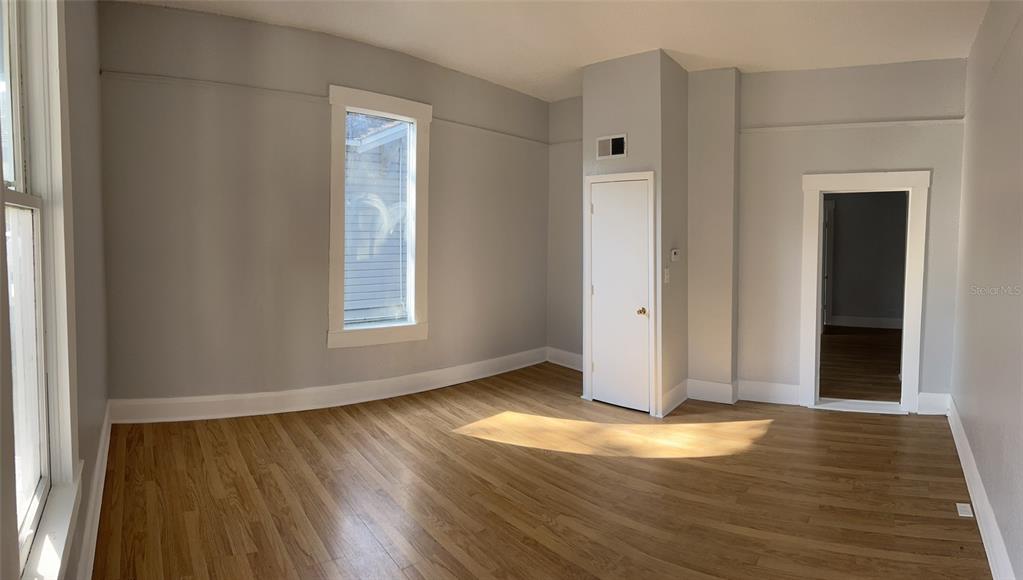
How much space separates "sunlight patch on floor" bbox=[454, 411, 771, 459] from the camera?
4367mm

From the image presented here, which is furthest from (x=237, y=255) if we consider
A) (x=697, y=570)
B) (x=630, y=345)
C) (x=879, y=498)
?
(x=879, y=498)

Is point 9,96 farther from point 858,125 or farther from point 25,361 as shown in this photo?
point 858,125

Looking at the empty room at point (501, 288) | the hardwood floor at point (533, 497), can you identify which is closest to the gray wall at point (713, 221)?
the empty room at point (501, 288)

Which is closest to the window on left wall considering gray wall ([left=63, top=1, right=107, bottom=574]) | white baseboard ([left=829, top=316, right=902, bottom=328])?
gray wall ([left=63, top=1, right=107, bottom=574])

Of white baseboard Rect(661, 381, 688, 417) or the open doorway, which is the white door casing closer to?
white baseboard Rect(661, 381, 688, 417)

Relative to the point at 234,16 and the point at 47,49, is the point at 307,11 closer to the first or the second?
the point at 234,16

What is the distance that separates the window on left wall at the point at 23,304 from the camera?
1.71 metres

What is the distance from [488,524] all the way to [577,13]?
3535 mm

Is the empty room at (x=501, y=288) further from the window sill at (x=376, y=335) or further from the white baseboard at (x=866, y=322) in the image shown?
the white baseboard at (x=866, y=322)

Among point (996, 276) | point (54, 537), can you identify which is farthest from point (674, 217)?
point (54, 537)

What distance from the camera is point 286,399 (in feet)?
16.6

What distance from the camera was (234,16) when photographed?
4.73m

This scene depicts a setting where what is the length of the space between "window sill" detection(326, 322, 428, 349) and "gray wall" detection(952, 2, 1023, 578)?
4.28m

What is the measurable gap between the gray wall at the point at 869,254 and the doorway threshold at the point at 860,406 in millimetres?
5743
